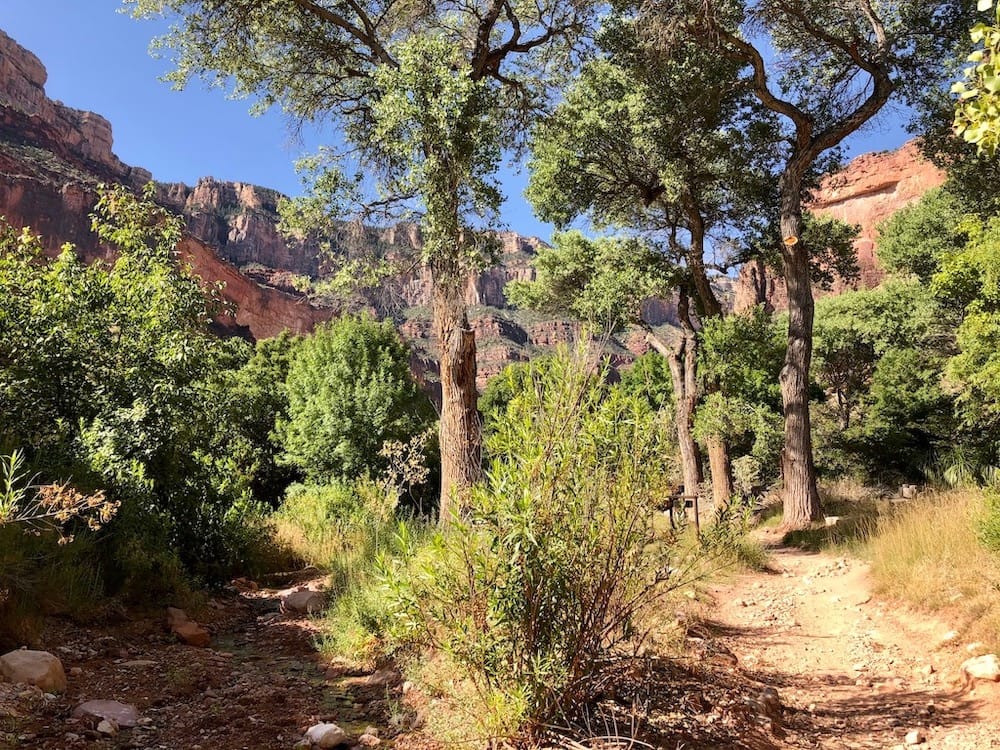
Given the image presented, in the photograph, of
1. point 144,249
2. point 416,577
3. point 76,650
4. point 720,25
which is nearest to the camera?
point 416,577

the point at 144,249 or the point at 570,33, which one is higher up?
the point at 570,33

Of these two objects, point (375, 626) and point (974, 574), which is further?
point (974, 574)

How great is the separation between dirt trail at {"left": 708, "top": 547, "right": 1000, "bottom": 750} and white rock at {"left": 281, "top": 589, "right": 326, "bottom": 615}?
353cm

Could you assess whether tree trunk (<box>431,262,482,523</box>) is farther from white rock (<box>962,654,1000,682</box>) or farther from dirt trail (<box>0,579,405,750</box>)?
white rock (<box>962,654,1000,682</box>)

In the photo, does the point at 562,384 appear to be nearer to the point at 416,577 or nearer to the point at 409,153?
the point at 416,577

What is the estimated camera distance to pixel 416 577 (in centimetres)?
244

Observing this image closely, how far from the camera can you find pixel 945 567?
4.91 metres

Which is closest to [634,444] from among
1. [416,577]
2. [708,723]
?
[416,577]

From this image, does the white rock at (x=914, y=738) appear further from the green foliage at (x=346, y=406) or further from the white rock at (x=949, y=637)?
the green foliage at (x=346, y=406)

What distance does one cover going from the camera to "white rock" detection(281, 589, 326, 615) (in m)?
5.68

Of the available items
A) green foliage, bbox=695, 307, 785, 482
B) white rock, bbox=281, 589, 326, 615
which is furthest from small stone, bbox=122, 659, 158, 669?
green foliage, bbox=695, 307, 785, 482

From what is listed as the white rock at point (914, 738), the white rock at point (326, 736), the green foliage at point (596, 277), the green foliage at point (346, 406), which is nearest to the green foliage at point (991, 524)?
the white rock at point (914, 738)

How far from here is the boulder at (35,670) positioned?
3172mm

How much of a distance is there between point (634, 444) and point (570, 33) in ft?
25.6
